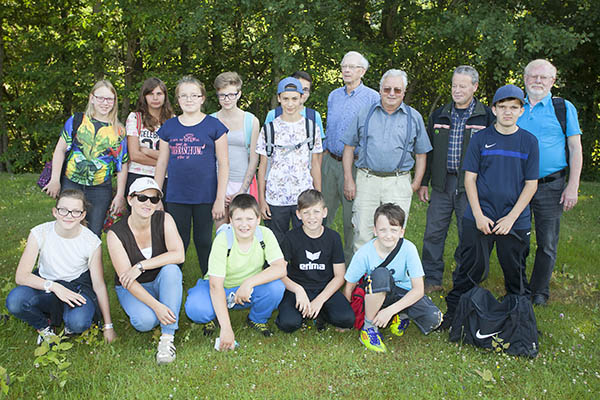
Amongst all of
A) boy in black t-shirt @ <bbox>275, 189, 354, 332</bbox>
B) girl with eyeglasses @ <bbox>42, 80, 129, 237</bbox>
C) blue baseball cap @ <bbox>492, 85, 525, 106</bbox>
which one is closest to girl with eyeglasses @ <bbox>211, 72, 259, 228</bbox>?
boy in black t-shirt @ <bbox>275, 189, 354, 332</bbox>

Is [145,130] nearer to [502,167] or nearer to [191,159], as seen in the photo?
[191,159]

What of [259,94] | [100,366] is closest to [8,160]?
[259,94]

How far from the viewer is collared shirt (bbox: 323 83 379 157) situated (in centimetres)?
602

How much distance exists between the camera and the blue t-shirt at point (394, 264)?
15.3ft

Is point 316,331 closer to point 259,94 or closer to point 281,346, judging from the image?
point 281,346

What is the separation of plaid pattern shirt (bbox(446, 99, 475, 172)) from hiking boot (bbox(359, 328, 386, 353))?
2.15 meters

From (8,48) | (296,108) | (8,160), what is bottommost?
(8,160)

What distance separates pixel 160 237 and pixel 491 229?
118 inches

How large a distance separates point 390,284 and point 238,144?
2.25 m

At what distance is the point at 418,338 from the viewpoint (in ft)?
15.2

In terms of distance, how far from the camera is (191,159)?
16.7ft

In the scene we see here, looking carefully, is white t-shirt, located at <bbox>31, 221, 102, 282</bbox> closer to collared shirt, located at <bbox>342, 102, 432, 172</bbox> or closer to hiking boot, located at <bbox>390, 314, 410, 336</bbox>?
hiking boot, located at <bbox>390, 314, 410, 336</bbox>

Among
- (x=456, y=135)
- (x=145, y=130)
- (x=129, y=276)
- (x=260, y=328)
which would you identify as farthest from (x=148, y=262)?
(x=456, y=135)

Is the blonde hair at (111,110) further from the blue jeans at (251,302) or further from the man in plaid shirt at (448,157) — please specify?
the man in plaid shirt at (448,157)
